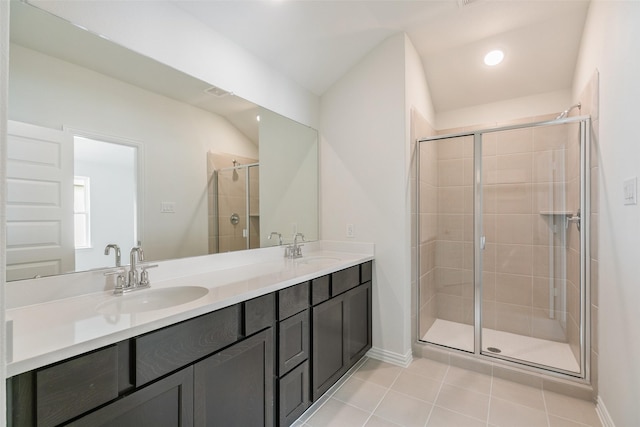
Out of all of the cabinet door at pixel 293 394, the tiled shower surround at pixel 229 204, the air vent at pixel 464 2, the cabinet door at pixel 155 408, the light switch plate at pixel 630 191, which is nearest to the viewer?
the cabinet door at pixel 155 408

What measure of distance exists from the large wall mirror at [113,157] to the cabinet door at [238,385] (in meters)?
0.69

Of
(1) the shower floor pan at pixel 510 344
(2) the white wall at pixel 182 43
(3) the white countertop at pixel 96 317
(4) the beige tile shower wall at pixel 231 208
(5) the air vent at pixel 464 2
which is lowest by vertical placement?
(1) the shower floor pan at pixel 510 344

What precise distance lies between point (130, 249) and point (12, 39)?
93 centimetres

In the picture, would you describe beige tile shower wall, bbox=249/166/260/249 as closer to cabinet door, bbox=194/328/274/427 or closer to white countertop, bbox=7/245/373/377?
white countertop, bbox=7/245/373/377

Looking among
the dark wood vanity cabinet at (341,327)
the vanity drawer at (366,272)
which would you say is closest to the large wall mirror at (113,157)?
the dark wood vanity cabinet at (341,327)

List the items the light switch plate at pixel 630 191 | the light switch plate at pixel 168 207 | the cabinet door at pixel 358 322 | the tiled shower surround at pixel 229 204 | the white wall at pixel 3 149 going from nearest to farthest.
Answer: the white wall at pixel 3 149
the light switch plate at pixel 630 191
the light switch plate at pixel 168 207
the tiled shower surround at pixel 229 204
the cabinet door at pixel 358 322

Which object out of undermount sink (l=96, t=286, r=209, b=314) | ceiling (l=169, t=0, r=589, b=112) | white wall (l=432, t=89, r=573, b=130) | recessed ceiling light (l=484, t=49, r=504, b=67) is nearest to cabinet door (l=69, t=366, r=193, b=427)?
undermount sink (l=96, t=286, r=209, b=314)

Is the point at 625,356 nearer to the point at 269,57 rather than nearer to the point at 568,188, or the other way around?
the point at 568,188

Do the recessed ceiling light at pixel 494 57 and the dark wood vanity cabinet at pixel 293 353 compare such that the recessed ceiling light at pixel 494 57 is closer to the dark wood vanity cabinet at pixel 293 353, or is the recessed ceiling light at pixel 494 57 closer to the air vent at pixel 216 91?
the air vent at pixel 216 91

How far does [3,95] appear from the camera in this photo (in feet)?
1.69

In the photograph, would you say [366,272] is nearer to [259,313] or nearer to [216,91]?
[259,313]

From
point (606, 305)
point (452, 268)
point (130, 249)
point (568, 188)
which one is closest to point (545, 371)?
point (606, 305)

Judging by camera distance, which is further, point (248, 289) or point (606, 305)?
point (606, 305)

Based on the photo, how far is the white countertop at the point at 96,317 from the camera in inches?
30.0
